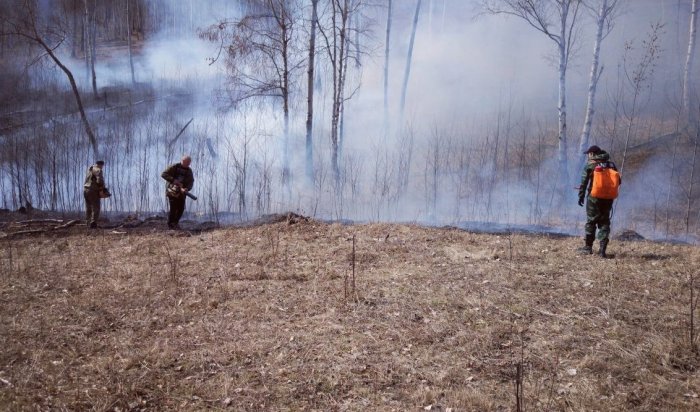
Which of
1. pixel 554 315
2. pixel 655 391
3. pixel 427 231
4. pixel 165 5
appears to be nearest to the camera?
pixel 655 391

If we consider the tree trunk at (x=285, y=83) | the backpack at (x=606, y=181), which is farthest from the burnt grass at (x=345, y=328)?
the tree trunk at (x=285, y=83)

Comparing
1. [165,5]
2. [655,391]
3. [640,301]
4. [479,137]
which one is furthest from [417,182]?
[165,5]

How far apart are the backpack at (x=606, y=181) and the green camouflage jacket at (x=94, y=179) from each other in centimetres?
977

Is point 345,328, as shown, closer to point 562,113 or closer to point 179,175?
point 179,175

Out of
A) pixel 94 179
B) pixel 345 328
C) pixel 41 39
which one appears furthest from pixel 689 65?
pixel 41 39

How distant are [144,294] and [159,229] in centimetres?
456

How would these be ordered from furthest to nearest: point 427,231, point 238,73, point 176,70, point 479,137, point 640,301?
point 176,70 < point 479,137 < point 238,73 < point 427,231 < point 640,301

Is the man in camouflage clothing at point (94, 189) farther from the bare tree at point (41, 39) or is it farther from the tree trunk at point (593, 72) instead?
the tree trunk at point (593, 72)

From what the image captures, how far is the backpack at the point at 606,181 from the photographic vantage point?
278 inches

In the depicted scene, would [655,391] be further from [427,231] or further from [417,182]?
[417,182]

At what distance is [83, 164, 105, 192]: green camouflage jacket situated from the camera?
966 cm

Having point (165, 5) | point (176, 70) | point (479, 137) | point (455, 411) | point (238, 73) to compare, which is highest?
point (165, 5)

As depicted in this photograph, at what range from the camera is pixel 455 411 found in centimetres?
343

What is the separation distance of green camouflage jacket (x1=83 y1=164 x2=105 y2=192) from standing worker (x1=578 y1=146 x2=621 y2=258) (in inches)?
381
